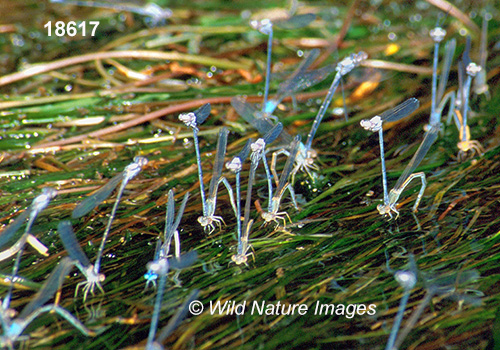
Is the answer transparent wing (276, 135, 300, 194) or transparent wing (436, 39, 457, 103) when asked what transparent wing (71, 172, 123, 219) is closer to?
transparent wing (276, 135, 300, 194)

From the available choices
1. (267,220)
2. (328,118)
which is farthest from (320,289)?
(328,118)

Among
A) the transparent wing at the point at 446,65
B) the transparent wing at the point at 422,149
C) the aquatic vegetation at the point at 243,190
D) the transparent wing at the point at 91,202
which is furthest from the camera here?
the transparent wing at the point at 446,65

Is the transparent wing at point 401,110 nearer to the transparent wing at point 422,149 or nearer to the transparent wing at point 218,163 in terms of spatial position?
the transparent wing at point 422,149

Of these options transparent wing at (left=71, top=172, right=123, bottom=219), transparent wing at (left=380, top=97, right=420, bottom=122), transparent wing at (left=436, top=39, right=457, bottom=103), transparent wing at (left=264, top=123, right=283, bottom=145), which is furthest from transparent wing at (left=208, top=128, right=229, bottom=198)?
transparent wing at (left=436, top=39, right=457, bottom=103)

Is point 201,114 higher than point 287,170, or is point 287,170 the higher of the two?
point 201,114

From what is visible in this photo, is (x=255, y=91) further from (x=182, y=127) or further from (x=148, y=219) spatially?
(x=148, y=219)

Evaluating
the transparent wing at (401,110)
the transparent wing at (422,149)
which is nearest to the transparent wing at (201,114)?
the transparent wing at (401,110)

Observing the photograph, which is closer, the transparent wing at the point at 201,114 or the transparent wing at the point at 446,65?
the transparent wing at the point at 201,114

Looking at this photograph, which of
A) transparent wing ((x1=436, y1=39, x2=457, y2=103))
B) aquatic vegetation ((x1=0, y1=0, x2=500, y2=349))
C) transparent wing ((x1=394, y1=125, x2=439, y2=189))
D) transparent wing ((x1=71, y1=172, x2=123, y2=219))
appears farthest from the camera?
transparent wing ((x1=436, y1=39, x2=457, y2=103))

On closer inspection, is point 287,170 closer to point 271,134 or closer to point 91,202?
point 271,134

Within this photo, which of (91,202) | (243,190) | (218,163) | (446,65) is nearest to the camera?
(91,202)

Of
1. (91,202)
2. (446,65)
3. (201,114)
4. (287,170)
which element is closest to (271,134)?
(287,170)
